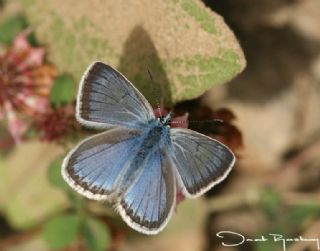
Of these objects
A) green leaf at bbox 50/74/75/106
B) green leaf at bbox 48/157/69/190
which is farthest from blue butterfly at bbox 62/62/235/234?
green leaf at bbox 48/157/69/190

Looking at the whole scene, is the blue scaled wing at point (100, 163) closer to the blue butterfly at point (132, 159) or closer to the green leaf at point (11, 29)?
Result: the blue butterfly at point (132, 159)

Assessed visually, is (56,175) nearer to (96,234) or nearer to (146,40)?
(96,234)

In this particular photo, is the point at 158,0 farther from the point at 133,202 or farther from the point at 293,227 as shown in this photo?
the point at 293,227

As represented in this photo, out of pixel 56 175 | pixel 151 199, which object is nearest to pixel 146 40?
pixel 151 199

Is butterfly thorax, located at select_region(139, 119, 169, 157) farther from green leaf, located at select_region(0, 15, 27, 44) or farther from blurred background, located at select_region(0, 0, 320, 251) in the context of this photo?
green leaf, located at select_region(0, 15, 27, 44)

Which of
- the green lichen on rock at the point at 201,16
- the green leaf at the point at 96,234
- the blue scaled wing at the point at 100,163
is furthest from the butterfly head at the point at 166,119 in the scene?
the green leaf at the point at 96,234
